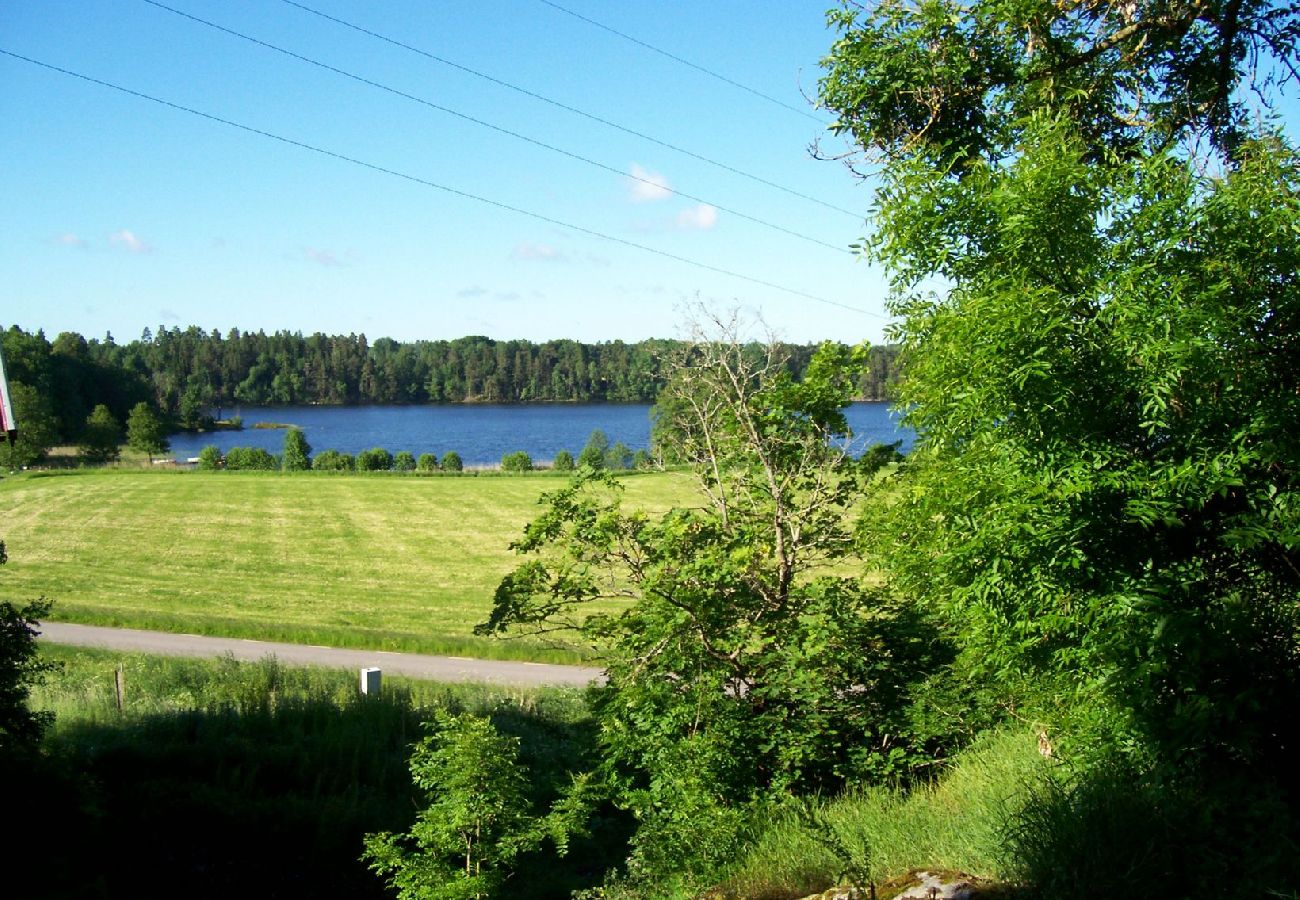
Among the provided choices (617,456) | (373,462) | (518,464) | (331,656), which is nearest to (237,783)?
(331,656)

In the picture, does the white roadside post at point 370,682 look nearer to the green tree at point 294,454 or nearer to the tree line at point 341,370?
the green tree at point 294,454

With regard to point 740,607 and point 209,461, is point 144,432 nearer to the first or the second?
point 209,461

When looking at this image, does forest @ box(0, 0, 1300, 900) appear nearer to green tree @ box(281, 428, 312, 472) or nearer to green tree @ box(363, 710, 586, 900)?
green tree @ box(363, 710, 586, 900)

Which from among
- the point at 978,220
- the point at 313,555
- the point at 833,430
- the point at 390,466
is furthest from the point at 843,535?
the point at 390,466

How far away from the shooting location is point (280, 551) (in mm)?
37750

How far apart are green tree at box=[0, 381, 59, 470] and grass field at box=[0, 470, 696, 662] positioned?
8.69 feet

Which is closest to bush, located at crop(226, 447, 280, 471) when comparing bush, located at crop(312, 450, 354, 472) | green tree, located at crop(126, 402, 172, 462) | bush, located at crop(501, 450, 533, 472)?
bush, located at crop(312, 450, 354, 472)

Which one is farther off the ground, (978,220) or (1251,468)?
(978,220)

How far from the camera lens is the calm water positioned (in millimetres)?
86438

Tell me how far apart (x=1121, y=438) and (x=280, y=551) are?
118 ft

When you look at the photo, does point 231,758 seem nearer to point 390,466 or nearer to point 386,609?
point 386,609

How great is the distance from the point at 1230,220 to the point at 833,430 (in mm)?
5207

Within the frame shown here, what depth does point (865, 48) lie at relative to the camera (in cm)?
980

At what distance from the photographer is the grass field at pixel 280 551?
24.4 meters
